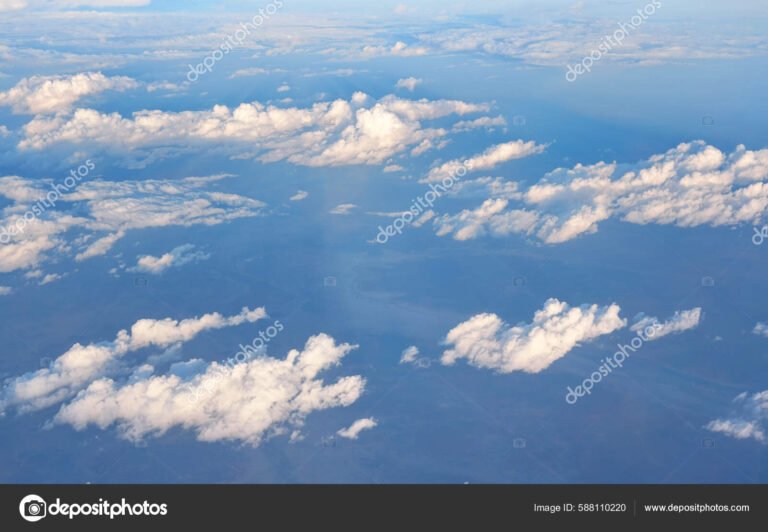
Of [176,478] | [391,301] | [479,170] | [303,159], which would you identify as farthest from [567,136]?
[176,478]

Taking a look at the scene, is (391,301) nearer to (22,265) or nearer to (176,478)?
(176,478)

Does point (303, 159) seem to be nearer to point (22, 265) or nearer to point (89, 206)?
point (89, 206)

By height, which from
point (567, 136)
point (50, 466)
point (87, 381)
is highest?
point (567, 136)

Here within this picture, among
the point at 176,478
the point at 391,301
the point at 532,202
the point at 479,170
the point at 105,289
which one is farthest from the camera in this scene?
the point at 479,170

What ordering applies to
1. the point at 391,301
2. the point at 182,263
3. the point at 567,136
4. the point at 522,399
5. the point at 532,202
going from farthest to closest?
the point at 567,136
the point at 532,202
the point at 182,263
the point at 391,301
the point at 522,399

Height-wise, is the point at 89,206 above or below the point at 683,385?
above

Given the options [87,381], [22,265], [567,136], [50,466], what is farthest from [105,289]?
[567,136]

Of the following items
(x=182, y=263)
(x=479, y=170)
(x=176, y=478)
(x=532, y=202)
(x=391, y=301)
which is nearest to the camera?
(x=176, y=478)

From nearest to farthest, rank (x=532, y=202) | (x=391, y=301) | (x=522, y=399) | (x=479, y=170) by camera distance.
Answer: (x=522, y=399)
(x=391, y=301)
(x=532, y=202)
(x=479, y=170)

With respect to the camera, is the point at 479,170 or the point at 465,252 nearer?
the point at 465,252
